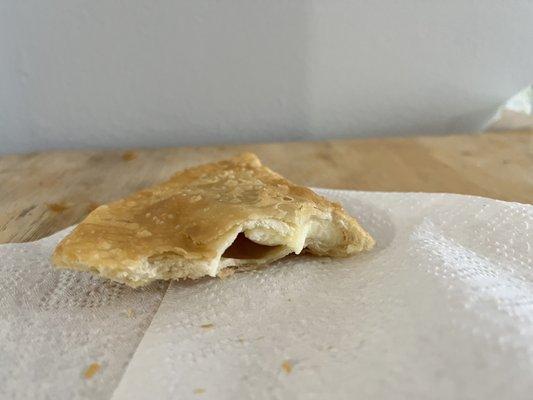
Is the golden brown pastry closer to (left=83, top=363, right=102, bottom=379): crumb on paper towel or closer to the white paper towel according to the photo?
the white paper towel

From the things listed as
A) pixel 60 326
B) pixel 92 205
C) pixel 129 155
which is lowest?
pixel 129 155

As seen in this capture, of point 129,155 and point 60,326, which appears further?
point 129,155

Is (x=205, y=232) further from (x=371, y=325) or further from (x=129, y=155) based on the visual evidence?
(x=129, y=155)

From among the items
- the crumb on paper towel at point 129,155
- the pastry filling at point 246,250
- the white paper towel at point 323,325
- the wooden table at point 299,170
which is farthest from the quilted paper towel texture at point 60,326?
the crumb on paper towel at point 129,155

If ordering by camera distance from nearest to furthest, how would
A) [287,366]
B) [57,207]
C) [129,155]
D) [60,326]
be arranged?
1. [287,366]
2. [60,326]
3. [57,207]
4. [129,155]

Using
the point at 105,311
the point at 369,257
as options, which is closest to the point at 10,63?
the point at 105,311

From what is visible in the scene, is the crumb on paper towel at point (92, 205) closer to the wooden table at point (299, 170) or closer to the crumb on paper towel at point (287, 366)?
the wooden table at point (299, 170)

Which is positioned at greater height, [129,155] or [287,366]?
[287,366]

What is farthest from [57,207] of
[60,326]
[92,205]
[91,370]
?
[91,370]
